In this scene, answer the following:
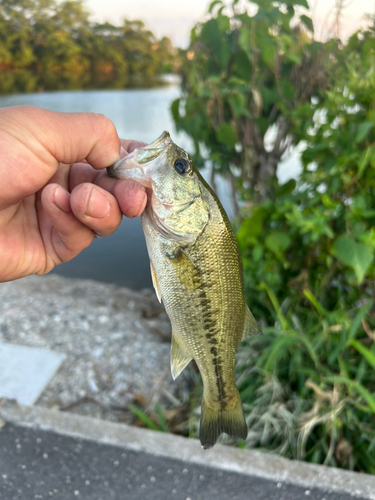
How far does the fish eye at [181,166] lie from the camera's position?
1.08m

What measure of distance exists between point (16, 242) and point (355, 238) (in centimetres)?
166

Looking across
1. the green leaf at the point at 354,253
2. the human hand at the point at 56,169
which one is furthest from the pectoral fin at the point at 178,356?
the green leaf at the point at 354,253

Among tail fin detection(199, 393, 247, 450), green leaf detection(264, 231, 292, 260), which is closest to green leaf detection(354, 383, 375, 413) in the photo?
green leaf detection(264, 231, 292, 260)

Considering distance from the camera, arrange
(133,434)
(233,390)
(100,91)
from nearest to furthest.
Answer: (233,390)
(133,434)
(100,91)

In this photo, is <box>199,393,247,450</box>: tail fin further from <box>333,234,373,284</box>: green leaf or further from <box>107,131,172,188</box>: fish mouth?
<box>333,234,373,284</box>: green leaf

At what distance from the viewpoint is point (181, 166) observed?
108cm

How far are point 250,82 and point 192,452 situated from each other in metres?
2.40

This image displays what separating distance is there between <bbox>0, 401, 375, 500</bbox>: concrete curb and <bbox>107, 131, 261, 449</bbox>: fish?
0.99 metres

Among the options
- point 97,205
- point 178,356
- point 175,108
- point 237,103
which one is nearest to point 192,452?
point 178,356

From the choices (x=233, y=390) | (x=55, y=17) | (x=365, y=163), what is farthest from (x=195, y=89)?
(x=55, y=17)

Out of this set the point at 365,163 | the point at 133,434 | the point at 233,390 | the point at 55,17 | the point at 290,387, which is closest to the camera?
the point at 233,390

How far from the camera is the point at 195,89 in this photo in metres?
2.67

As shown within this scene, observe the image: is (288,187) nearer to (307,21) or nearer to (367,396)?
(307,21)

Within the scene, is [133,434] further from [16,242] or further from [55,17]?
[55,17]
